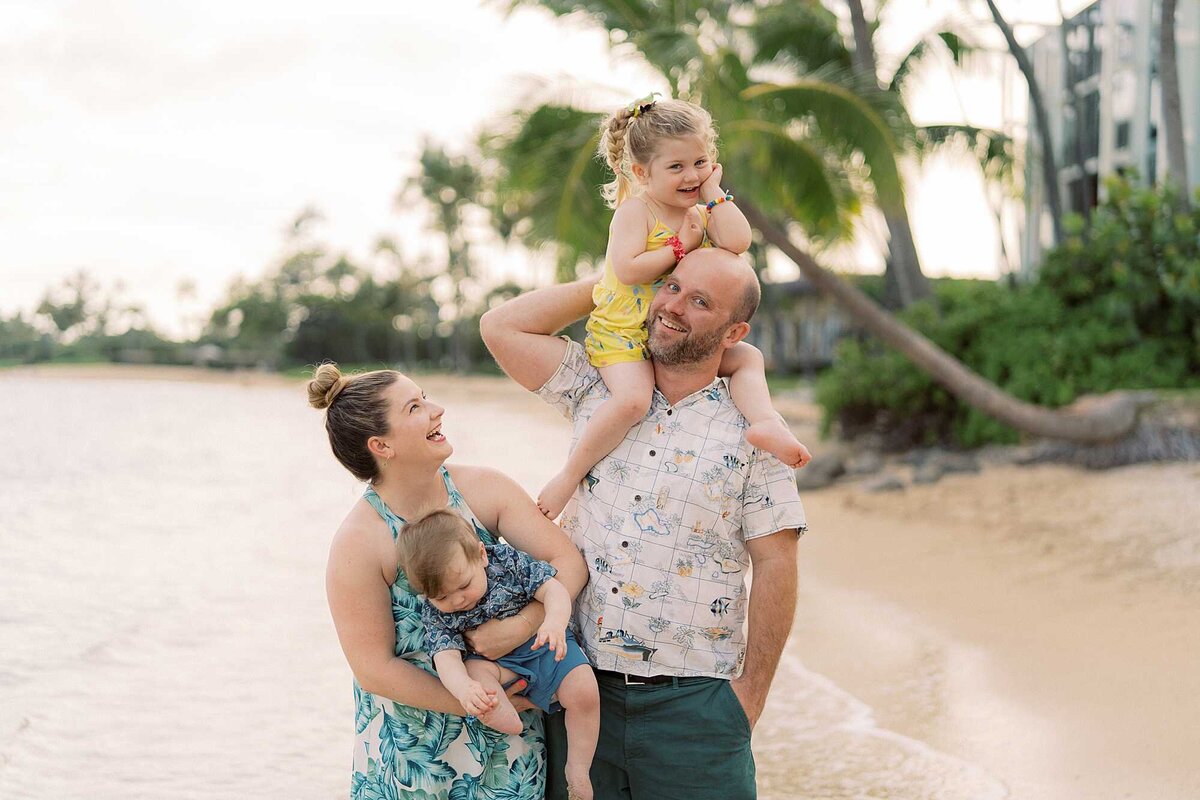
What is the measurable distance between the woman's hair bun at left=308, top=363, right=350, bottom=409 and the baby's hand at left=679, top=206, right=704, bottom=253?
101 cm

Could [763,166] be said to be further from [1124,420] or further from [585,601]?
[585,601]

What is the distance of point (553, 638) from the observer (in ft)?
8.04

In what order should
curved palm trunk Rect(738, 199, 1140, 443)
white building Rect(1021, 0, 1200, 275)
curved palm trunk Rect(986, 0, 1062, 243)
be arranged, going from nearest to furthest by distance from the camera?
curved palm trunk Rect(738, 199, 1140, 443) → white building Rect(1021, 0, 1200, 275) → curved palm trunk Rect(986, 0, 1062, 243)

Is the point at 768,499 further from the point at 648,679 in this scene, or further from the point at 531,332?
the point at 531,332

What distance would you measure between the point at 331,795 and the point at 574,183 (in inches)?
310

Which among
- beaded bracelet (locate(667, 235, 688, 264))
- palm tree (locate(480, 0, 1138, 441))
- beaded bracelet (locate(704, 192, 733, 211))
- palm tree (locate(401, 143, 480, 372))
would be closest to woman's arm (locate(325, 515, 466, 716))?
beaded bracelet (locate(667, 235, 688, 264))

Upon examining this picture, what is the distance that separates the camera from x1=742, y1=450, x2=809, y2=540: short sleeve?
8.82 ft

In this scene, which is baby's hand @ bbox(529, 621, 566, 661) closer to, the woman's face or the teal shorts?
the teal shorts

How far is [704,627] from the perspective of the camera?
8.80 feet

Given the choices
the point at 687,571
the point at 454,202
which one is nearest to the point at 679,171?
the point at 687,571

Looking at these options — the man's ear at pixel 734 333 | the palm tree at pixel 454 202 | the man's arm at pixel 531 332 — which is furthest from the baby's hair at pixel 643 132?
the palm tree at pixel 454 202

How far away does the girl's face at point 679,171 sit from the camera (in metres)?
3.05

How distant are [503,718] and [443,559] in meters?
0.40

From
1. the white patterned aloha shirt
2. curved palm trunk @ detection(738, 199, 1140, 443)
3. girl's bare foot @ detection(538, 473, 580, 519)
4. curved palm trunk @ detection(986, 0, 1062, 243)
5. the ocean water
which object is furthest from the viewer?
curved palm trunk @ detection(986, 0, 1062, 243)
